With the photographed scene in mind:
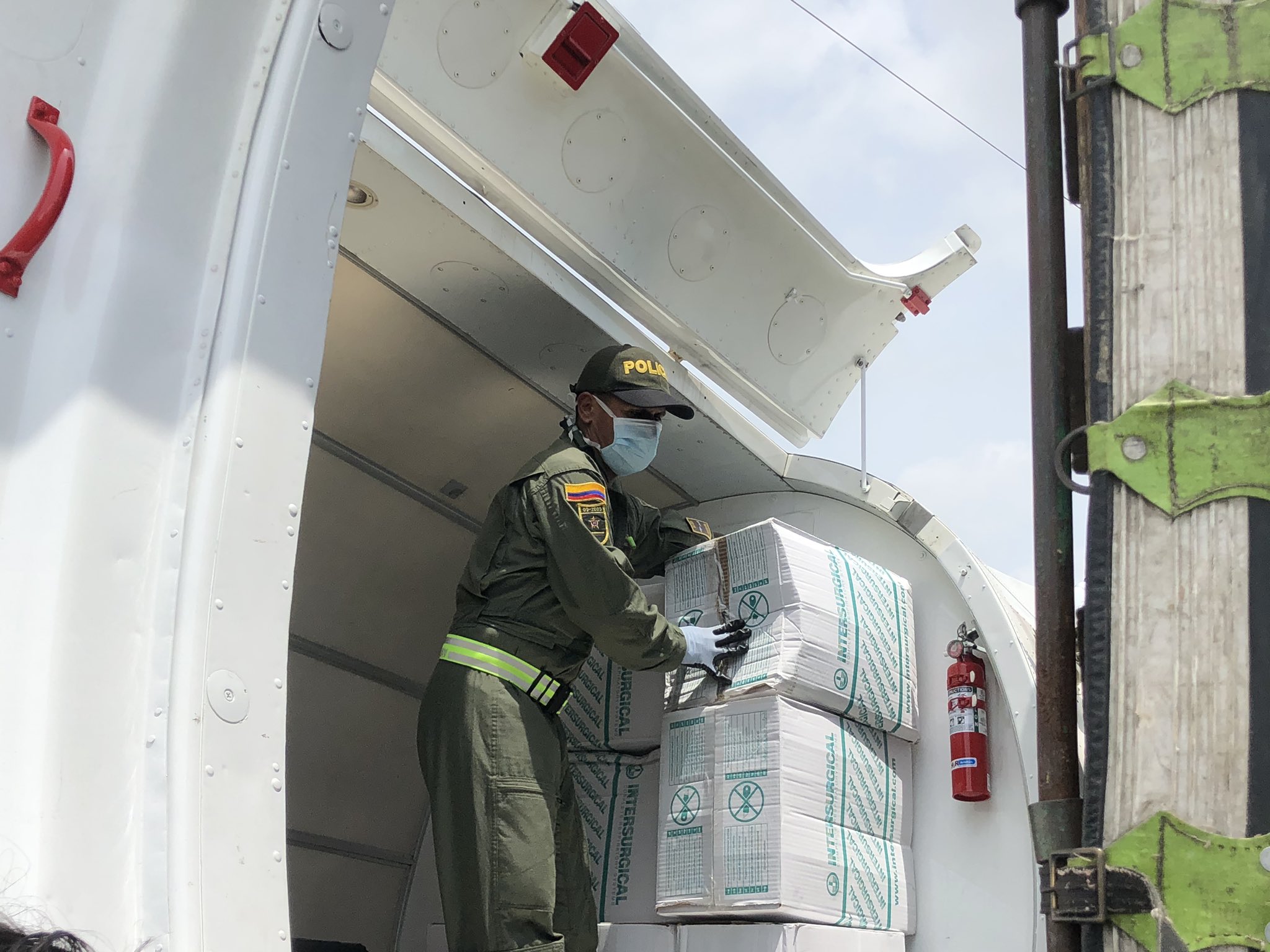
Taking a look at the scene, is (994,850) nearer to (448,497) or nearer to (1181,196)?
(448,497)

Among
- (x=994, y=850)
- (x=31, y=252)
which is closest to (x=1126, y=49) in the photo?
(x=31, y=252)

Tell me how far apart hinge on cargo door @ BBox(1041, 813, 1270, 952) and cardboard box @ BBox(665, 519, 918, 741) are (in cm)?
174

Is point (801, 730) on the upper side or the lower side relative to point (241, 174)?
lower

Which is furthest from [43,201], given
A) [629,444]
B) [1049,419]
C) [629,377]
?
[629,444]

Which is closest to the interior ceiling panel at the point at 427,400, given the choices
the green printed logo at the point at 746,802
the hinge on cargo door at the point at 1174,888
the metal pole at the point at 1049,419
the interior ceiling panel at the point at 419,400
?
the interior ceiling panel at the point at 419,400

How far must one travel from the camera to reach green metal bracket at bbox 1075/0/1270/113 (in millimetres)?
1388

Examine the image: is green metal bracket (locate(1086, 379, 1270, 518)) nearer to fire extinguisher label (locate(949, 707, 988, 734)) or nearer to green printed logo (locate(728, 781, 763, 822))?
green printed logo (locate(728, 781, 763, 822))

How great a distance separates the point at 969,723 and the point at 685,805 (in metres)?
0.76

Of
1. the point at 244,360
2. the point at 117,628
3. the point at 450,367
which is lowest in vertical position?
the point at 117,628

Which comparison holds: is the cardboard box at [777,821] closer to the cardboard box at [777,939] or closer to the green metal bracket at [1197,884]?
the cardboard box at [777,939]

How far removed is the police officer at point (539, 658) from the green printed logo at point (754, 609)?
6 centimetres

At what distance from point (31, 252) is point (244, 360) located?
0.95ft

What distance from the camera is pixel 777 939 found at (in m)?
2.84

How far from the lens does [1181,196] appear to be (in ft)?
4.47
